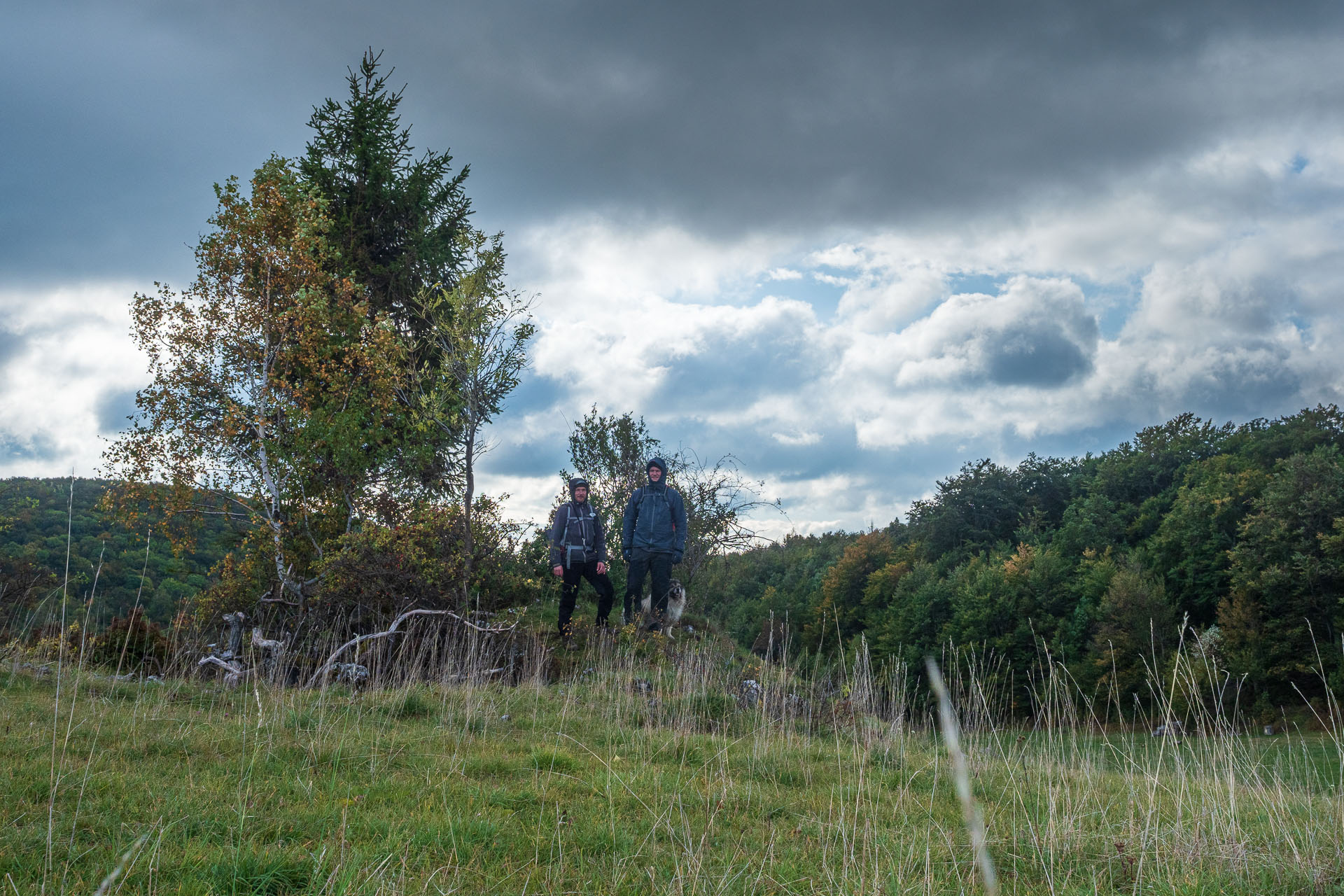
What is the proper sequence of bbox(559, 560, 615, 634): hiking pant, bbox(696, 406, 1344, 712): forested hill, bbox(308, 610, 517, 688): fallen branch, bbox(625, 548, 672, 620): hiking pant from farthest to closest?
bbox(696, 406, 1344, 712): forested hill
bbox(625, 548, 672, 620): hiking pant
bbox(559, 560, 615, 634): hiking pant
bbox(308, 610, 517, 688): fallen branch

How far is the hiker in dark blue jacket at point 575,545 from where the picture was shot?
38.2ft

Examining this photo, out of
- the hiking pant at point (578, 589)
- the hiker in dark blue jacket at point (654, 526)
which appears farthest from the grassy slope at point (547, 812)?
the hiker in dark blue jacket at point (654, 526)

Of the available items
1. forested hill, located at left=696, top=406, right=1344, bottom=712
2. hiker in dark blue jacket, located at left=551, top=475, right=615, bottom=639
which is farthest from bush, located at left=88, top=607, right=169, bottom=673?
forested hill, located at left=696, top=406, right=1344, bottom=712

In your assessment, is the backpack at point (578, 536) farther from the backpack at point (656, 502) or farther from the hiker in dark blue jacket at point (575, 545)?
the backpack at point (656, 502)

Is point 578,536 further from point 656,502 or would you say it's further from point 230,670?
point 230,670

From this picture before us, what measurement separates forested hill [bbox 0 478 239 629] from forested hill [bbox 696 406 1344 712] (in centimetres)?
1010

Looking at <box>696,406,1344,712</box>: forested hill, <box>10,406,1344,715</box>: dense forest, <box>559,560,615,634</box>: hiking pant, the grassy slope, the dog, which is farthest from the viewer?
<box>696,406,1344,712</box>: forested hill

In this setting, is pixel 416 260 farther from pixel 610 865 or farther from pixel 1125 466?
pixel 1125 466

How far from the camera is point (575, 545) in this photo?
11.7 m

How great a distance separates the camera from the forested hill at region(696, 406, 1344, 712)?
2497 centimetres

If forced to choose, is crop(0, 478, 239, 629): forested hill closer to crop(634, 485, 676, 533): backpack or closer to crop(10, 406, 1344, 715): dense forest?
crop(10, 406, 1344, 715): dense forest

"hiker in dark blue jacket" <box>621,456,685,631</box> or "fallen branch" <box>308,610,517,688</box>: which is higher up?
"hiker in dark blue jacket" <box>621,456,685,631</box>

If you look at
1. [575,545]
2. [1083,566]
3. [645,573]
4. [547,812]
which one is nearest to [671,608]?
[645,573]

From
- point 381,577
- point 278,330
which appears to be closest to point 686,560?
point 381,577
